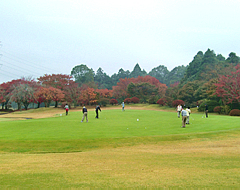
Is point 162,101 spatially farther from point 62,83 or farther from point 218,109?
point 62,83

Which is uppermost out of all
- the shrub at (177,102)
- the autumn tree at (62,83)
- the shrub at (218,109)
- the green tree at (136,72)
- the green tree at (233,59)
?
the green tree at (136,72)

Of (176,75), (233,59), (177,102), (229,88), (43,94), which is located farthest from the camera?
(176,75)

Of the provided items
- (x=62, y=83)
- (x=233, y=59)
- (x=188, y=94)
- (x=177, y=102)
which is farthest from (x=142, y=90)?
(x=233, y=59)

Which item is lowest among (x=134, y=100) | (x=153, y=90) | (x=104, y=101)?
(x=104, y=101)

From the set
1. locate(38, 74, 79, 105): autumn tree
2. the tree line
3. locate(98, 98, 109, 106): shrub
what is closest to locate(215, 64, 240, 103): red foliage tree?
the tree line

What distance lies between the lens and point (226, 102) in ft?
146

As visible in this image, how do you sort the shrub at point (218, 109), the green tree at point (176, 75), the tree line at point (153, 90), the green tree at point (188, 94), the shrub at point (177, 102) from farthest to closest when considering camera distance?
the green tree at point (176, 75)
the green tree at point (188, 94)
the shrub at point (177, 102)
the tree line at point (153, 90)
the shrub at point (218, 109)

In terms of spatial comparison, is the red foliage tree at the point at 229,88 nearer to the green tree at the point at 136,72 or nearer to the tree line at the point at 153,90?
the tree line at the point at 153,90

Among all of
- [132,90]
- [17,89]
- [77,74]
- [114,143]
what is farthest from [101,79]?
[114,143]

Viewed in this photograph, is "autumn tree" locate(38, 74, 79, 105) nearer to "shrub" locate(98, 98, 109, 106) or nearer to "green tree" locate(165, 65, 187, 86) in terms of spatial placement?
"shrub" locate(98, 98, 109, 106)

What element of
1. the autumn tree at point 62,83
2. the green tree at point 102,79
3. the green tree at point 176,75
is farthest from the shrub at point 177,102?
the green tree at point 176,75

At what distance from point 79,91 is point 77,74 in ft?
144

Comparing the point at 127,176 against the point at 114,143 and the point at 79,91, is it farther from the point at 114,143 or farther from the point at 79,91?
the point at 79,91

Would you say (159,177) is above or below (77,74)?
below
